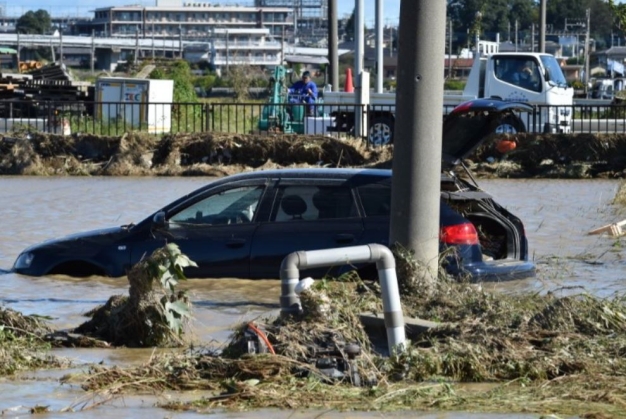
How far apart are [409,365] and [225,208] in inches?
191

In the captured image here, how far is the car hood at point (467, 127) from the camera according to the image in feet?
39.1

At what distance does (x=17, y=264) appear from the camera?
12430mm

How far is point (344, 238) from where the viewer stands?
36.9 feet

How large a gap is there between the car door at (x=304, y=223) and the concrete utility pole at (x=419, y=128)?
203 cm

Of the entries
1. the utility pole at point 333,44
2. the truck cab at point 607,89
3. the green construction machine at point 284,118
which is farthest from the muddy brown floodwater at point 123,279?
the truck cab at point 607,89

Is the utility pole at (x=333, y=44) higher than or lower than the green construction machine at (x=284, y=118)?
higher

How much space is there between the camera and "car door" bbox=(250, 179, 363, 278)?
11.3 metres

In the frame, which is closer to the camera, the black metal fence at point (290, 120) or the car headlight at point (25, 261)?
the car headlight at point (25, 261)

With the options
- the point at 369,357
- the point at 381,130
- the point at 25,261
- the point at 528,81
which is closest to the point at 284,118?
the point at 381,130

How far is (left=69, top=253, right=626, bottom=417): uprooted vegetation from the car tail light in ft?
8.98

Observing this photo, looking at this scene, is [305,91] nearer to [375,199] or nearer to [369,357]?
[375,199]

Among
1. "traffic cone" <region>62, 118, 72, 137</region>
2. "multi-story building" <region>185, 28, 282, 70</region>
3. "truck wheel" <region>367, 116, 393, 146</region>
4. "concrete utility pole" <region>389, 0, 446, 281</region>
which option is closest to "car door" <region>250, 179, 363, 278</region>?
"concrete utility pole" <region>389, 0, 446, 281</region>

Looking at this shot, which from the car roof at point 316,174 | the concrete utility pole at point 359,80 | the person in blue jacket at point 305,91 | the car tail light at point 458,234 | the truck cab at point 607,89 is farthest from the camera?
the truck cab at point 607,89

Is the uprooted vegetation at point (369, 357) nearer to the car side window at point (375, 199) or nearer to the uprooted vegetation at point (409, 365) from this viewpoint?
the uprooted vegetation at point (409, 365)
